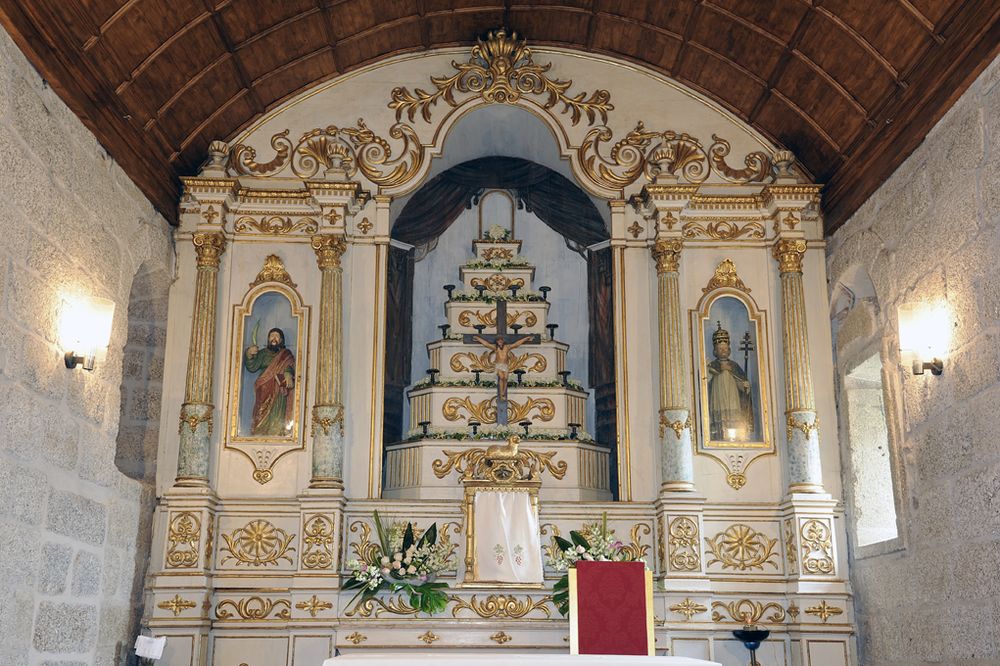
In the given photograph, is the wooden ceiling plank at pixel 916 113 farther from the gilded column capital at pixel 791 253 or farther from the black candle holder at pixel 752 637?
the black candle holder at pixel 752 637

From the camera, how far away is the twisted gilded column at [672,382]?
991 cm

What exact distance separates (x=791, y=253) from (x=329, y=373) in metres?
4.56

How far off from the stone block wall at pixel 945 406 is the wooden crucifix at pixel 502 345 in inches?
135

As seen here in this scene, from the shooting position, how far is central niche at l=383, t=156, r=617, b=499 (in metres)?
10.7

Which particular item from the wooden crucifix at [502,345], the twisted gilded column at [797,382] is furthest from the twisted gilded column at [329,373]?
the twisted gilded column at [797,382]

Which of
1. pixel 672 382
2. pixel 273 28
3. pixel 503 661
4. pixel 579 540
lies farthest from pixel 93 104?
pixel 503 661

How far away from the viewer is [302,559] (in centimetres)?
960

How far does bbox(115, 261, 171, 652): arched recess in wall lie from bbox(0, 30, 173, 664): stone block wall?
0.40 meters

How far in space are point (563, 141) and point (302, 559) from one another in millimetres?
4843

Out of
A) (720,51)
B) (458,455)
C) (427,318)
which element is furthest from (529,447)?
(720,51)

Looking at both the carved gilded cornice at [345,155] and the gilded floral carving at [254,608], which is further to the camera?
the carved gilded cornice at [345,155]

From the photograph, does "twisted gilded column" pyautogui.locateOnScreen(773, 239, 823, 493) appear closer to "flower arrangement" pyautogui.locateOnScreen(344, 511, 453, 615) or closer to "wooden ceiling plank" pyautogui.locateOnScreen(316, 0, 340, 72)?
"flower arrangement" pyautogui.locateOnScreen(344, 511, 453, 615)

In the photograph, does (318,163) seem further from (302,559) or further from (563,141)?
(302,559)

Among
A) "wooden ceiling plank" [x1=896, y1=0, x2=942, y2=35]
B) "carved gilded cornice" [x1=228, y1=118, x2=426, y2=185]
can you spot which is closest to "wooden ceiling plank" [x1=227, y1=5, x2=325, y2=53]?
"carved gilded cornice" [x1=228, y1=118, x2=426, y2=185]
